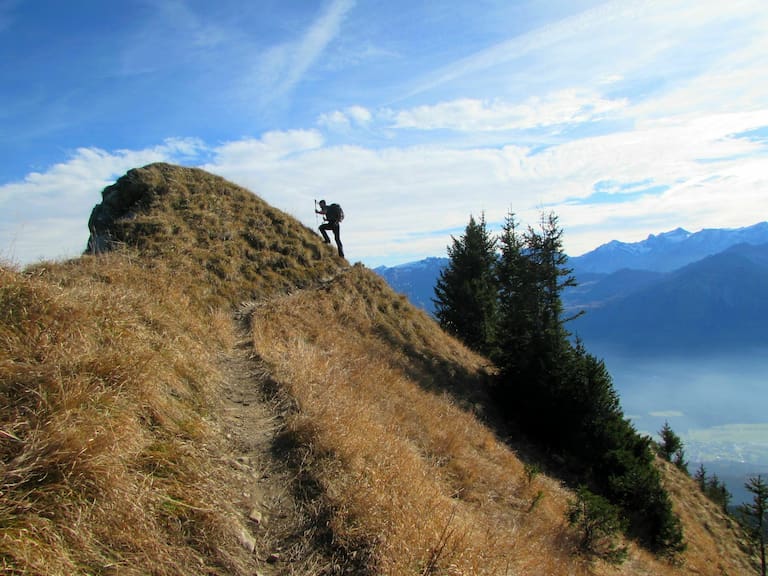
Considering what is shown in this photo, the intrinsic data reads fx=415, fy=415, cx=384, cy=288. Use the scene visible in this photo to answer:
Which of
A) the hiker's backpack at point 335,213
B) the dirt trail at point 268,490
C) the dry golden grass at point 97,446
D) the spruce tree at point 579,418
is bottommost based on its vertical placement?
the spruce tree at point 579,418

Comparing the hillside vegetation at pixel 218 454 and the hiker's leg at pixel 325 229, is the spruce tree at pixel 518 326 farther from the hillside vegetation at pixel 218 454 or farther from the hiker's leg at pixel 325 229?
the hiker's leg at pixel 325 229

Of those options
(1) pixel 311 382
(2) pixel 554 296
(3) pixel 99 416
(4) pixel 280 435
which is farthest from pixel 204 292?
(2) pixel 554 296

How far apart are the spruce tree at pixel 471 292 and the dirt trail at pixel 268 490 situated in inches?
884

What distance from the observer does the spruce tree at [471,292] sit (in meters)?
28.5

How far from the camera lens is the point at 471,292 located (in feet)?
94.3

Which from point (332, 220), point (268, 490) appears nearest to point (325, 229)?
point (332, 220)

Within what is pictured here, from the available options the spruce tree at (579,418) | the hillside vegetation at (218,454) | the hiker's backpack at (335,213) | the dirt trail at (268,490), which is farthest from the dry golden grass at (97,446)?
the spruce tree at (579,418)

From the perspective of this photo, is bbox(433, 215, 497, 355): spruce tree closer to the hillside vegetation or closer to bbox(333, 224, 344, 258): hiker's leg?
bbox(333, 224, 344, 258): hiker's leg

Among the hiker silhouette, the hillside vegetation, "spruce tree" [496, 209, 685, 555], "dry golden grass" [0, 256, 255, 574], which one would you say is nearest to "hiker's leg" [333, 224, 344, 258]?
the hiker silhouette

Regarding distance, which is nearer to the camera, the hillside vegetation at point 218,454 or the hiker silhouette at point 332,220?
the hillside vegetation at point 218,454

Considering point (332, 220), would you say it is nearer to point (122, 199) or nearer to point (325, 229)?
point (325, 229)

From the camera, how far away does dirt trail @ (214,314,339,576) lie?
4.18 metres

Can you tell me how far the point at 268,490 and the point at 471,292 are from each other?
24.9 meters

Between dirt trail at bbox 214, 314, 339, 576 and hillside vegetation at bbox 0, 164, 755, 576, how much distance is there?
2 cm
